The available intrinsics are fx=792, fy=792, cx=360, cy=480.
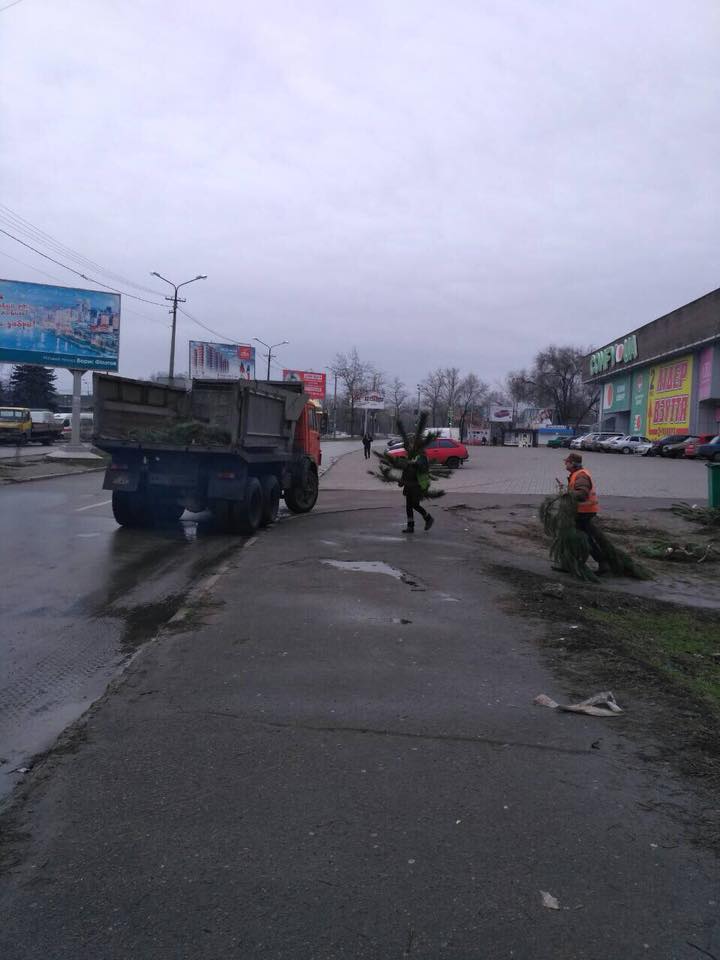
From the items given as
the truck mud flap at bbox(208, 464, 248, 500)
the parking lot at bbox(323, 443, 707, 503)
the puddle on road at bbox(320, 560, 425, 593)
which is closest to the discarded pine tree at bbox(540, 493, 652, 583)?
the puddle on road at bbox(320, 560, 425, 593)

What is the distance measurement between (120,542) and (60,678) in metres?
7.14

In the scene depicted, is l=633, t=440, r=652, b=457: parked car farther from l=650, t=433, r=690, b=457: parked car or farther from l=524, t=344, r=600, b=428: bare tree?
l=524, t=344, r=600, b=428: bare tree

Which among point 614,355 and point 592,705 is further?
point 614,355

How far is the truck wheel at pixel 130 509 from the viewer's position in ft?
46.4

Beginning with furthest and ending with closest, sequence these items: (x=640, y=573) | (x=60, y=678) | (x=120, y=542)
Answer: (x=120, y=542), (x=640, y=573), (x=60, y=678)

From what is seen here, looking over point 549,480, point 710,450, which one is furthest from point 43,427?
point 710,450

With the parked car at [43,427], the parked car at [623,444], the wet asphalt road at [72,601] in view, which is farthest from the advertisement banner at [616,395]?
the wet asphalt road at [72,601]

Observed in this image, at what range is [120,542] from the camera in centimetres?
1281

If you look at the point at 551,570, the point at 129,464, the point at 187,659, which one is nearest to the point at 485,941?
the point at 187,659

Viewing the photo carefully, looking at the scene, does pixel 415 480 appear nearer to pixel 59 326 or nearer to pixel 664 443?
pixel 59 326

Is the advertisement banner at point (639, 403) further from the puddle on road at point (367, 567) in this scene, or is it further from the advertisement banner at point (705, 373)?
the puddle on road at point (367, 567)

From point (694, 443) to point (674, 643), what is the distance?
1765 inches

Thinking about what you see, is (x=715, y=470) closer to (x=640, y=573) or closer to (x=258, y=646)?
(x=640, y=573)

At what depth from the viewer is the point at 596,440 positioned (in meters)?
64.7
